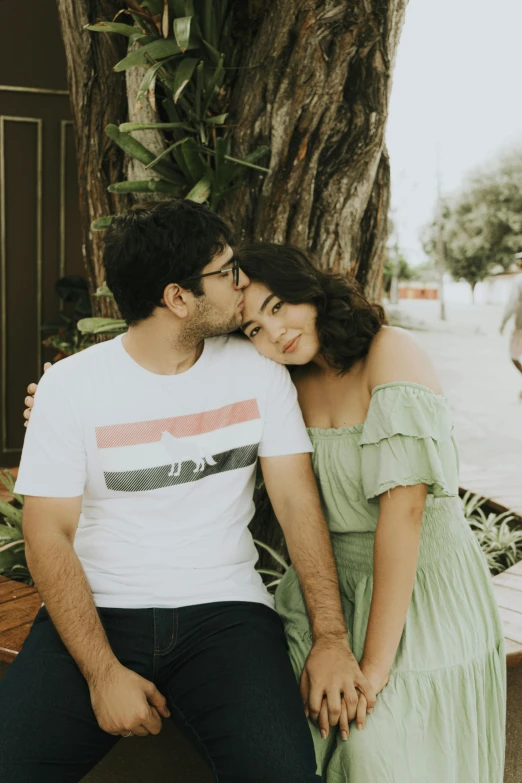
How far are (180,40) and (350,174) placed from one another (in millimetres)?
714

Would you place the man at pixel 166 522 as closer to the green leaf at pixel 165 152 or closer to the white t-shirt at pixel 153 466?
the white t-shirt at pixel 153 466

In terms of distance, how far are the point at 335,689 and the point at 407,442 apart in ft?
1.86

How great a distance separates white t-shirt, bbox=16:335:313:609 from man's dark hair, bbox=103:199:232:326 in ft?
0.56

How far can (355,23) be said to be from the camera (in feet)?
7.59

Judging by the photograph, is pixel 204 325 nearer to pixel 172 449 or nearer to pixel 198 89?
pixel 172 449

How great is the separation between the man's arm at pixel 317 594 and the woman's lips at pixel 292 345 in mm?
274

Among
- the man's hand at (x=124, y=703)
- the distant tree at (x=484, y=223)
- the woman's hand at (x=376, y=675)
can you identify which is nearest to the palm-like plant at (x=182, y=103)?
the man's hand at (x=124, y=703)

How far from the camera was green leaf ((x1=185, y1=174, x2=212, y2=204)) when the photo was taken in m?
2.34

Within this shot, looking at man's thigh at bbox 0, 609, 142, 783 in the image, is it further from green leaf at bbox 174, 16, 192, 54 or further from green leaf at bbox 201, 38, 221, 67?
green leaf at bbox 201, 38, 221, 67

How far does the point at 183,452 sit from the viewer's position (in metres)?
1.87

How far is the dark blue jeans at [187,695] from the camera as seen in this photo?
150 cm

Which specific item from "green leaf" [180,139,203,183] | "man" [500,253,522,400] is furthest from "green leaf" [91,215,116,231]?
"man" [500,253,522,400]

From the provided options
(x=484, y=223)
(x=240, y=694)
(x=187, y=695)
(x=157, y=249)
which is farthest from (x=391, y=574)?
(x=484, y=223)

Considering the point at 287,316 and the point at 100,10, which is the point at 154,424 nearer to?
the point at 287,316
